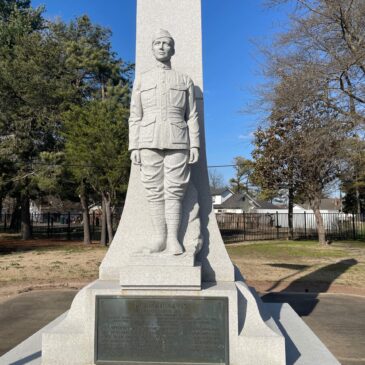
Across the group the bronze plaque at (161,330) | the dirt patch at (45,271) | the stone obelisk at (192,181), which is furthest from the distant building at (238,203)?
the bronze plaque at (161,330)

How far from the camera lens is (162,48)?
4.48 metres

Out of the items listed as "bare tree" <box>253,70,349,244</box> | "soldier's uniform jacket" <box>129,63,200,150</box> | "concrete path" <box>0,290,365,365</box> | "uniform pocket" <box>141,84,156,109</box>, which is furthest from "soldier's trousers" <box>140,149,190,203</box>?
"bare tree" <box>253,70,349,244</box>

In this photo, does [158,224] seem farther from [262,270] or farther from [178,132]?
[262,270]

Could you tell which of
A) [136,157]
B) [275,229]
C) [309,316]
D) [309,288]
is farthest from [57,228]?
[136,157]

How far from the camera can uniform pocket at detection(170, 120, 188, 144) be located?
172 inches

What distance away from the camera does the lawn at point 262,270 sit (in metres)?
10.6

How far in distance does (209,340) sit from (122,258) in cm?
133

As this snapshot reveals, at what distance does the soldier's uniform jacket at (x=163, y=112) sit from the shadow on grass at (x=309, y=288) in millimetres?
4753

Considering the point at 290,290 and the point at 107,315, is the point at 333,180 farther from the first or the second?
the point at 107,315

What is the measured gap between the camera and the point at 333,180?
2448 cm

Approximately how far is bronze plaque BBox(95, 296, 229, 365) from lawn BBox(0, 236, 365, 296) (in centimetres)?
630

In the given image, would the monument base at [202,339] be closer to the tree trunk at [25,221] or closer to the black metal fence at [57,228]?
the black metal fence at [57,228]

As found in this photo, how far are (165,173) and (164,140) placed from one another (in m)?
0.36

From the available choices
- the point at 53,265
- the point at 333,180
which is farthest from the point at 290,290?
the point at 333,180
